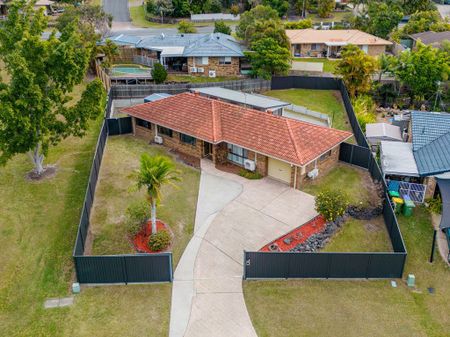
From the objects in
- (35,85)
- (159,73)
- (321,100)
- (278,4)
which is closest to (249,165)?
(35,85)

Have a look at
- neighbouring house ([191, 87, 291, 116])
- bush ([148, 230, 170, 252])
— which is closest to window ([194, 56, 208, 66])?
neighbouring house ([191, 87, 291, 116])

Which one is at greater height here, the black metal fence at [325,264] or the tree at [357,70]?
the tree at [357,70]

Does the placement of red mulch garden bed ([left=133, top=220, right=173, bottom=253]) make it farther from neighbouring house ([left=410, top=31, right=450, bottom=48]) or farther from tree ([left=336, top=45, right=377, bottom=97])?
neighbouring house ([left=410, top=31, right=450, bottom=48])

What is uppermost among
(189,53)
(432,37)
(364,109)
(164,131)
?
(432,37)

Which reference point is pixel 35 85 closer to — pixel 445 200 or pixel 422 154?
pixel 445 200

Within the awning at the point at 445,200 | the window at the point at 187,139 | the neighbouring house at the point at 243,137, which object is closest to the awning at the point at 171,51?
the neighbouring house at the point at 243,137

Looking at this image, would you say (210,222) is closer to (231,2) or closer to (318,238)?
(318,238)

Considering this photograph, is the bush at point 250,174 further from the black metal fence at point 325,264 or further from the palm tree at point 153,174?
the black metal fence at point 325,264
